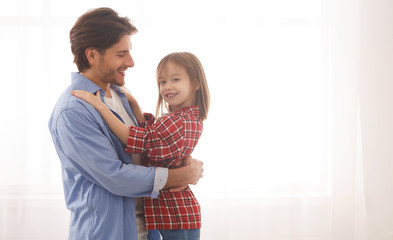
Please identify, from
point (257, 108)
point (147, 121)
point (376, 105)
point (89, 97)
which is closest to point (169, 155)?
point (147, 121)

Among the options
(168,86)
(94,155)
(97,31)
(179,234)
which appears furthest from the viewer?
(168,86)

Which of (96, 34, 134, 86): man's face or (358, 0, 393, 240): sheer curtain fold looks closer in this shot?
(96, 34, 134, 86): man's face

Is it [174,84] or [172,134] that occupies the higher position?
[174,84]

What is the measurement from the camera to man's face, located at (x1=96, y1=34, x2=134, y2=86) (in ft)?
5.53

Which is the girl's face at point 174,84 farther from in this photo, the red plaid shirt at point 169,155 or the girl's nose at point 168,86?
the red plaid shirt at point 169,155

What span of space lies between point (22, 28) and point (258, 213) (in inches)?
82.2

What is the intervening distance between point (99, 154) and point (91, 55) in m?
0.44

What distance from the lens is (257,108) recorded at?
2.87 meters

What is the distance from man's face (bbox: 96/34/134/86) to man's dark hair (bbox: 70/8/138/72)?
2cm

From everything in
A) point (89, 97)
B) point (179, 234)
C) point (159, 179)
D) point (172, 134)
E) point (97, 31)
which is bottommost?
point (179, 234)

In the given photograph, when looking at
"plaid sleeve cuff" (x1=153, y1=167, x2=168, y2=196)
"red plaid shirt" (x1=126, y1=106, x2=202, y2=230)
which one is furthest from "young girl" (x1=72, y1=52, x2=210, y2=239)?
"plaid sleeve cuff" (x1=153, y1=167, x2=168, y2=196)

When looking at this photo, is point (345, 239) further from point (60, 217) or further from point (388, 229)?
point (60, 217)

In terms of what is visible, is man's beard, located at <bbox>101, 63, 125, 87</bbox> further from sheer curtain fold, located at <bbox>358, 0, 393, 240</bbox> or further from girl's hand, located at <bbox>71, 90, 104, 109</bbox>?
sheer curtain fold, located at <bbox>358, 0, 393, 240</bbox>

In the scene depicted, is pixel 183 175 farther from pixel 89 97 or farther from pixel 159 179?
pixel 89 97
